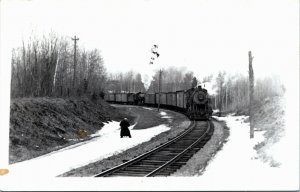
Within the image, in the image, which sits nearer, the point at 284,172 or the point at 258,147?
the point at 284,172

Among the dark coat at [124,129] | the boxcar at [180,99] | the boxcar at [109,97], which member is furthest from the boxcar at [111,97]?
the boxcar at [180,99]

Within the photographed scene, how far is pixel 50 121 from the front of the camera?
45.5ft

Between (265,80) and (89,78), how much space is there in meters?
6.24

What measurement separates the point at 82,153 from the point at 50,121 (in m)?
3.55

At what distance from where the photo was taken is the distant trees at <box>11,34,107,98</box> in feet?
37.8

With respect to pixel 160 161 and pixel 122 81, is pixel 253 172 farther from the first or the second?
pixel 122 81

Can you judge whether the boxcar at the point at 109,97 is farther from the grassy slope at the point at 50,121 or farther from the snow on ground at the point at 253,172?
the snow on ground at the point at 253,172

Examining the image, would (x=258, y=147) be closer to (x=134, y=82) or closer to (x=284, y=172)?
(x=284, y=172)

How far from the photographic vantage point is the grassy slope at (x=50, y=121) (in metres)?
11.3

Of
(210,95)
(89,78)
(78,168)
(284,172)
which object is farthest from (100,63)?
(210,95)

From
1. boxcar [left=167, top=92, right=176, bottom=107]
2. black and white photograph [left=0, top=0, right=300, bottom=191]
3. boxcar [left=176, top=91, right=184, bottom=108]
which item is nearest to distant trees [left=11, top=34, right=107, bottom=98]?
black and white photograph [left=0, top=0, right=300, bottom=191]

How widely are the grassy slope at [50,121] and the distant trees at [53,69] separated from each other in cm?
53

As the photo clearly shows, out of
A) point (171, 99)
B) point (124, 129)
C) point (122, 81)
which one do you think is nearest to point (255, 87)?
point (122, 81)

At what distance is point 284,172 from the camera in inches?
318
